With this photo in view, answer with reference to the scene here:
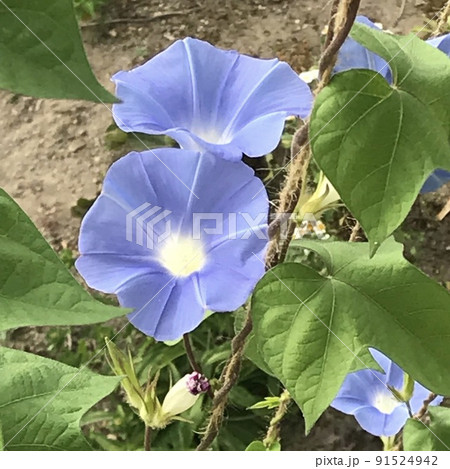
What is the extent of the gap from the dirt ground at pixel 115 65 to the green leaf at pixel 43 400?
295 mm

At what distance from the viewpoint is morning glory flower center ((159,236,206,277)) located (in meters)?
0.40

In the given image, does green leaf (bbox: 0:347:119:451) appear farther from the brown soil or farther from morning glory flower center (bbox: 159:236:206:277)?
the brown soil

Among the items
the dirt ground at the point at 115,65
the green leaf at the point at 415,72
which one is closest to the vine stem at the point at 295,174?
the green leaf at the point at 415,72

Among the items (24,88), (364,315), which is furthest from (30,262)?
(364,315)

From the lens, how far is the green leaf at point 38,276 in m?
0.27

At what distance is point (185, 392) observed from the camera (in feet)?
1.55

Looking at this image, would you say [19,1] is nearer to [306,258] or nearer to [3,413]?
[3,413]

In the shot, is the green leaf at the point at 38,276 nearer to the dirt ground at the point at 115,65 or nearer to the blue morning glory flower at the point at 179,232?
the blue morning glory flower at the point at 179,232

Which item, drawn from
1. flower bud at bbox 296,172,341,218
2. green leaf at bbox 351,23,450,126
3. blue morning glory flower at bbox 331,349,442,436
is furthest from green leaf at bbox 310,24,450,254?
blue morning glory flower at bbox 331,349,442,436

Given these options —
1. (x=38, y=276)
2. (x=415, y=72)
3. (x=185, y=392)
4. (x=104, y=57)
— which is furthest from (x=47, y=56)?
(x=104, y=57)

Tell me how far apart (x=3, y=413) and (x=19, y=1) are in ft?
0.70

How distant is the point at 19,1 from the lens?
0.73ft

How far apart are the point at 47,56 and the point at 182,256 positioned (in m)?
0.20

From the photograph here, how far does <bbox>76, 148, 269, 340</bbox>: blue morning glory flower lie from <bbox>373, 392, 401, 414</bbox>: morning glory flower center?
187 mm
